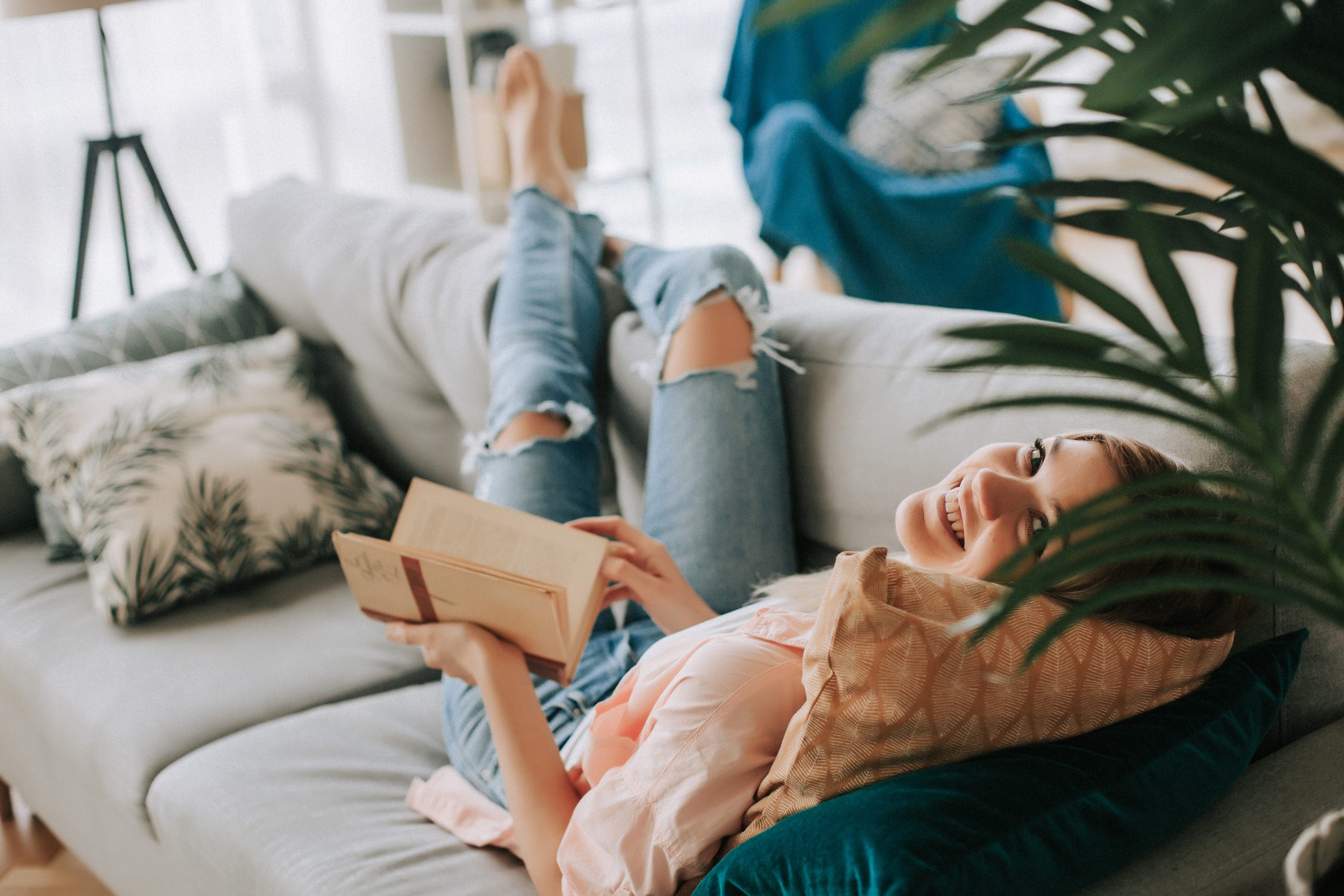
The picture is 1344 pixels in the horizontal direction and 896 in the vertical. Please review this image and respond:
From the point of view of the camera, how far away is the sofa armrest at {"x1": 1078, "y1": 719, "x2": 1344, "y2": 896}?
2.73 feet

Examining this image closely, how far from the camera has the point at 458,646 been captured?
45.1 inches

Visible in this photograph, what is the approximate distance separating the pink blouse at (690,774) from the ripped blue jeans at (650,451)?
0.33 m

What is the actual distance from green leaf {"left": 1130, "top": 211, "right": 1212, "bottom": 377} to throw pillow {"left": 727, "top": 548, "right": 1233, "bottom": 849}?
33 cm

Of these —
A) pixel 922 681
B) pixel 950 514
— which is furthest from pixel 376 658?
pixel 922 681

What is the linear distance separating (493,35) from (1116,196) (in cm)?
292

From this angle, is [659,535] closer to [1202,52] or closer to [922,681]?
[922,681]

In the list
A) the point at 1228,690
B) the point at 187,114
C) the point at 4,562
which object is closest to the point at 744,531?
the point at 1228,690

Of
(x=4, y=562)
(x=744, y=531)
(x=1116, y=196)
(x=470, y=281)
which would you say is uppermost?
(x=1116, y=196)

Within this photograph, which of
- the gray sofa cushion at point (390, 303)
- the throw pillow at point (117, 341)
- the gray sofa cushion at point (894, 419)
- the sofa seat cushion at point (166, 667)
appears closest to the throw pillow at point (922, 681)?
the gray sofa cushion at point (894, 419)

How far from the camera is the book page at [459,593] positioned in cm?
105

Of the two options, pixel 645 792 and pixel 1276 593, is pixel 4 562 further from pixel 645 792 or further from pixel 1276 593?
pixel 1276 593

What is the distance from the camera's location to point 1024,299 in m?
3.09

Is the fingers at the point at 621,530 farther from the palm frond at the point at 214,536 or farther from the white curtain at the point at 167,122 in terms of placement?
the white curtain at the point at 167,122

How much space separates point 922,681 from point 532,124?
57.3 inches
